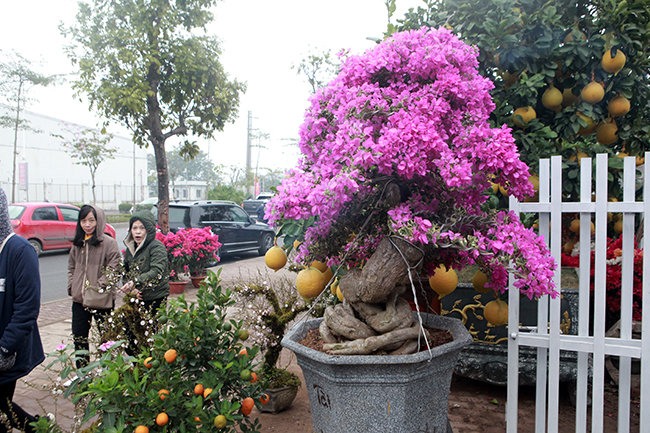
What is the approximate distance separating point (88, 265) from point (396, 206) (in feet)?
10.1

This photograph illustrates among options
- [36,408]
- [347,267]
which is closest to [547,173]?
[347,267]

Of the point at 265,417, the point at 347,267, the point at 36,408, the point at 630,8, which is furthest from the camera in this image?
the point at 36,408

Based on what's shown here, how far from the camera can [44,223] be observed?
11.6 m

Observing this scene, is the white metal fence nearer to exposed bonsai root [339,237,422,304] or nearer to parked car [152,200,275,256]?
exposed bonsai root [339,237,422,304]

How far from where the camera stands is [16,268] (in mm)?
2393

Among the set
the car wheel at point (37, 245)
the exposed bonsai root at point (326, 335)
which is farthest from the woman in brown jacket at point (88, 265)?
the car wheel at point (37, 245)

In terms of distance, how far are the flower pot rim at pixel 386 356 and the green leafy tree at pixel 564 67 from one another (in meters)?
1.36

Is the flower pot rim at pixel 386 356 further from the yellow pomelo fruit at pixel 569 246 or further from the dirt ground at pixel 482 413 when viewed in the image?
the yellow pomelo fruit at pixel 569 246

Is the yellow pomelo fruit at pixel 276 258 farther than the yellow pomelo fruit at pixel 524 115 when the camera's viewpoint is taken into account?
No

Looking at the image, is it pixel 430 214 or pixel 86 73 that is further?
pixel 86 73

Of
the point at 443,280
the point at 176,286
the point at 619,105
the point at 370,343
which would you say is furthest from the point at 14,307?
the point at 176,286

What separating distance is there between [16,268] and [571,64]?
4.02m

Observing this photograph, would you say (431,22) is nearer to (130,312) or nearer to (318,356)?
(318,356)

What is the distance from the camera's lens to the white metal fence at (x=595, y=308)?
229cm
